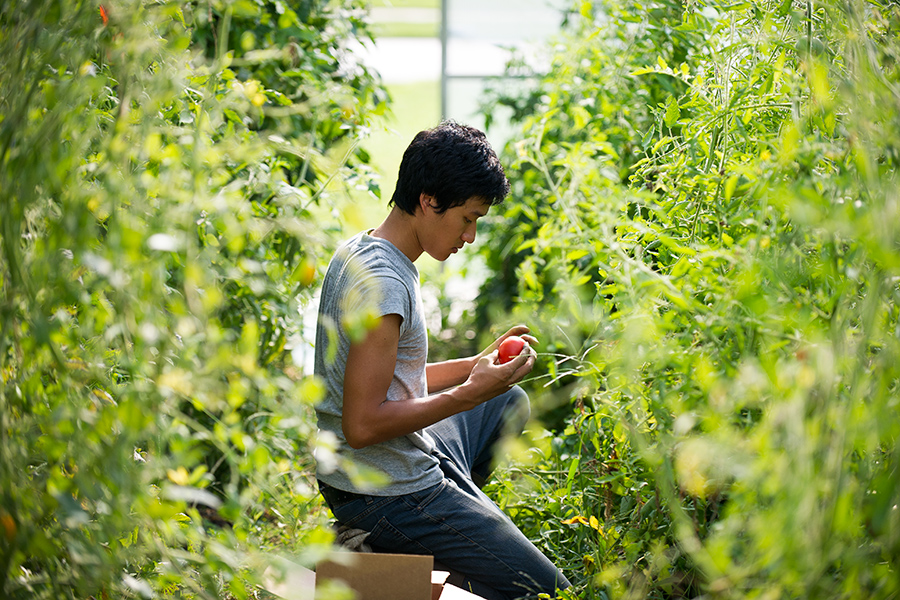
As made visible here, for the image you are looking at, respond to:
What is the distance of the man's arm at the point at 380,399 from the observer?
137cm

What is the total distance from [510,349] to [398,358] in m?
0.27

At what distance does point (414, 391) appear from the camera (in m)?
1.53

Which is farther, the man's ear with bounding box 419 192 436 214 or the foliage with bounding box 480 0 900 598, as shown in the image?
the man's ear with bounding box 419 192 436 214

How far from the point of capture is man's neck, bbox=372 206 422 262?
1.60 m

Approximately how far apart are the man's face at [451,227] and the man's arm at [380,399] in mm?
248

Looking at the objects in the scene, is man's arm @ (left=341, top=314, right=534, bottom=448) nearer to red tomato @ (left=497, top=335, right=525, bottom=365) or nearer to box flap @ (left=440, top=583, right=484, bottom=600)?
red tomato @ (left=497, top=335, right=525, bottom=365)

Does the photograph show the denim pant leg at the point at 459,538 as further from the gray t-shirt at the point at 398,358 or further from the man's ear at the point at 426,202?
the man's ear at the point at 426,202

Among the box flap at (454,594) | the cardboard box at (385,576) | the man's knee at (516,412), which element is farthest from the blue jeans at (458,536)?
the man's knee at (516,412)

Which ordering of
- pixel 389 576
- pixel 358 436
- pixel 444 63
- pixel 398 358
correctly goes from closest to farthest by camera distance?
pixel 389 576 < pixel 358 436 < pixel 398 358 < pixel 444 63

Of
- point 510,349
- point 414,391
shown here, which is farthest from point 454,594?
point 510,349

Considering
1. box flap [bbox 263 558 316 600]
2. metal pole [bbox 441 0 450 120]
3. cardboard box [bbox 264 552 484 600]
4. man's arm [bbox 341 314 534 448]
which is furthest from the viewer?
metal pole [bbox 441 0 450 120]

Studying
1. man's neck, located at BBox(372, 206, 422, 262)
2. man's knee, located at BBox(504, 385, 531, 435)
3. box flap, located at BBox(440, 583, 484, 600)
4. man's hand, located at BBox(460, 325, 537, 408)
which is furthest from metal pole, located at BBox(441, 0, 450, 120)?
box flap, located at BBox(440, 583, 484, 600)

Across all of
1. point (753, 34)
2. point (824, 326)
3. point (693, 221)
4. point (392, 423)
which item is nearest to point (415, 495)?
point (392, 423)

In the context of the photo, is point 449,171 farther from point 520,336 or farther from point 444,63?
point 444,63
